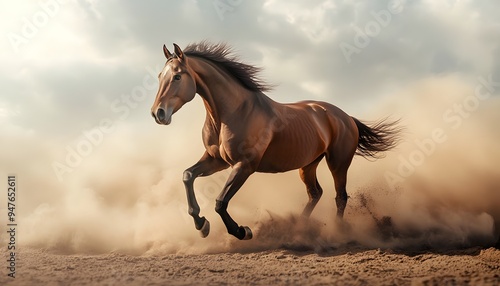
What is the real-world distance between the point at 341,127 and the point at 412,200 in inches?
89.9

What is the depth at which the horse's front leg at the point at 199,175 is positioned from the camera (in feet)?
20.5

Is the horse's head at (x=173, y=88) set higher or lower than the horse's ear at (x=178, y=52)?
lower

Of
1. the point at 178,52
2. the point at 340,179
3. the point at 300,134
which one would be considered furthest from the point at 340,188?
the point at 178,52

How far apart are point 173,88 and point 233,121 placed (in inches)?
35.8

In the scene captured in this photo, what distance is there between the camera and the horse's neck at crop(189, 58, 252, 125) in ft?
20.5

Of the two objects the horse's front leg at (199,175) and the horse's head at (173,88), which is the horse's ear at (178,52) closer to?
the horse's head at (173,88)

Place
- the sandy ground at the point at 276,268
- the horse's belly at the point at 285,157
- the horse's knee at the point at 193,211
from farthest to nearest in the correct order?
the horse's belly at the point at 285,157, the horse's knee at the point at 193,211, the sandy ground at the point at 276,268

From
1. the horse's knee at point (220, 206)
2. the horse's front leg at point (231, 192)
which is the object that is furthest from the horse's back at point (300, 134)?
the horse's knee at point (220, 206)

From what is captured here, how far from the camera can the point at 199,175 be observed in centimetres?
653

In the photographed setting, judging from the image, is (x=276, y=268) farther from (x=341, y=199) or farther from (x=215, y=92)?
(x=341, y=199)

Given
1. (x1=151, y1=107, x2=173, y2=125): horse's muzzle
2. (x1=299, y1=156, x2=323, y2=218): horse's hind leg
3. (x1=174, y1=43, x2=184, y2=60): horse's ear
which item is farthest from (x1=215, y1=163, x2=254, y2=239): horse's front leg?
(x1=299, y1=156, x2=323, y2=218): horse's hind leg

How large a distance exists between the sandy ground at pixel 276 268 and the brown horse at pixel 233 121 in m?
0.67

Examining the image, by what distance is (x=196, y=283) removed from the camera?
4.54m

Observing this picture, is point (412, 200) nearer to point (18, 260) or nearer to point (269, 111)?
point (269, 111)
